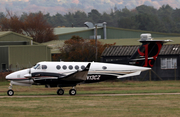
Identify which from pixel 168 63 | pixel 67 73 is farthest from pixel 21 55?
pixel 67 73

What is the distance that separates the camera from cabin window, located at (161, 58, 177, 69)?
3997cm

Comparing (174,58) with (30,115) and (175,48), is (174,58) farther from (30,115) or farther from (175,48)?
(30,115)

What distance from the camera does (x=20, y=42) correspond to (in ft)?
182

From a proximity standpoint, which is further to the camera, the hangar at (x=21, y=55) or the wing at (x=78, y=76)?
the hangar at (x=21, y=55)

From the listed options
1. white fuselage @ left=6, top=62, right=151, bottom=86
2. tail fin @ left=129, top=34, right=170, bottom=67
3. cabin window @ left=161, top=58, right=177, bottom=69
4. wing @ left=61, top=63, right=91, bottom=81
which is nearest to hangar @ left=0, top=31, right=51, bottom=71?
cabin window @ left=161, top=58, right=177, bottom=69

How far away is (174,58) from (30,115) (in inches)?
1115

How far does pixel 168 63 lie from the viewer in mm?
40188

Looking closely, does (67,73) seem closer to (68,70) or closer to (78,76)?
(68,70)

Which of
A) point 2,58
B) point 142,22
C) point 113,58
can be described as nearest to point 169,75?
point 113,58

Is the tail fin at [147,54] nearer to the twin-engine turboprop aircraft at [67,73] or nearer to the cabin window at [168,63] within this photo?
the twin-engine turboprop aircraft at [67,73]

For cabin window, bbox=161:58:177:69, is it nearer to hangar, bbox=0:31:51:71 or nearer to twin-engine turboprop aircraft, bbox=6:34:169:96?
twin-engine turboprop aircraft, bbox=6:34:169:96

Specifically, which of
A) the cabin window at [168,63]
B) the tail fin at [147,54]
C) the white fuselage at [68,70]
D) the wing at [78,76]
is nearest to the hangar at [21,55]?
the cabin window at [168,63]

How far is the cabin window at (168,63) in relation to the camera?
3997cm

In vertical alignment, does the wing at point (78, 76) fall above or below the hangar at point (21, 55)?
below
